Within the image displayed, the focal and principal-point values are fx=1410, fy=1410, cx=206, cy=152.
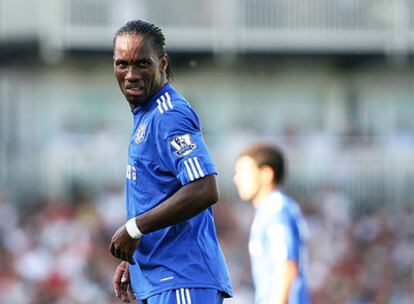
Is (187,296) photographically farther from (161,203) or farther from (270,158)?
(270,158)

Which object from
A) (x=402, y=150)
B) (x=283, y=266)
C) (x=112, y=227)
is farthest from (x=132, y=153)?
(x=402, y=150)

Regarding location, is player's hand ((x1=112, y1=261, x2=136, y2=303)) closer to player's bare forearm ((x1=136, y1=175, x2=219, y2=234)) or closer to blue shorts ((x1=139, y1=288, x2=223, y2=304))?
blue shorts ((x1=139, y1=288, x2=223, y2=304))

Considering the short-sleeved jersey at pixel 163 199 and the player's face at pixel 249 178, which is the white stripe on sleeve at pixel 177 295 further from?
the player's face at pixel 249 178

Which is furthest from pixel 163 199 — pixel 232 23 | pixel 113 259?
pixel 232 23

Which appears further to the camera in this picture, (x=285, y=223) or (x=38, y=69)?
(x=38, y=69)

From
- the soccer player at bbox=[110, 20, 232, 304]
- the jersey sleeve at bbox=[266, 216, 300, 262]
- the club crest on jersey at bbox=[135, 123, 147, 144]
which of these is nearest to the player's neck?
the jersey sleeve at bbox=[266, 216, 300, 262]

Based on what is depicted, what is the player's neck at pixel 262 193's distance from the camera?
9.49 metres

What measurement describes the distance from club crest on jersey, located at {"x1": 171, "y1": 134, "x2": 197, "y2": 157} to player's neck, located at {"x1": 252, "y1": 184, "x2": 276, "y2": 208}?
340 centimetres

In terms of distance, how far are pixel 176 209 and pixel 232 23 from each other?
20349 millimetres

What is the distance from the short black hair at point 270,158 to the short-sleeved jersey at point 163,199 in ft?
10.7

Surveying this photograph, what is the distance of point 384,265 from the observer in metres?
21.0

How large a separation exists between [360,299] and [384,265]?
150 cm

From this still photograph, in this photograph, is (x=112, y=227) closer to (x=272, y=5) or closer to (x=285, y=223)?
(x=272, y=5)

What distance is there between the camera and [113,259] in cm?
1930
